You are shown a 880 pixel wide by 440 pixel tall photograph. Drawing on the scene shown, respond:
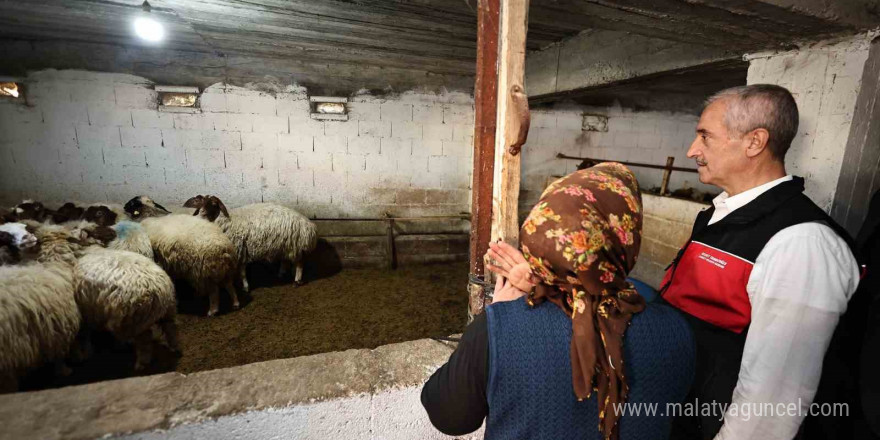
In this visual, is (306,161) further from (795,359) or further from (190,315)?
(795,359)

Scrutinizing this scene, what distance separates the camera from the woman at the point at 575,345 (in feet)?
2.85

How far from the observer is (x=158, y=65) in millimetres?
4770

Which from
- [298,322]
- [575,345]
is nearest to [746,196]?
[575,345]

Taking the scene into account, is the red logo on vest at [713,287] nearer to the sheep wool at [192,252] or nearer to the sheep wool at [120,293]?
the sheep wool at [120,293]

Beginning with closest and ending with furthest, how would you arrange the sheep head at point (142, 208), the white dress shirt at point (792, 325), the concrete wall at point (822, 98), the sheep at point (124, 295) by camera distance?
the white dress shirt at point (792, 325) → the concrete wall at point (822, 98) → the sheep at point (124, 295) → the sheep head at point (142, 208)

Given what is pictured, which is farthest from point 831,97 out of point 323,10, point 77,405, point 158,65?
point 158,65

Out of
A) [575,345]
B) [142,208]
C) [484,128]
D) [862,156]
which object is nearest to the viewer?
[575,345]

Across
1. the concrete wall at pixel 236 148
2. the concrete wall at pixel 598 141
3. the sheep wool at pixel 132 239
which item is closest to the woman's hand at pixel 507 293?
the sheep wool at pixel 132 239

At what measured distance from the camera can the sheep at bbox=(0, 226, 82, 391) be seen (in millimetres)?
2320

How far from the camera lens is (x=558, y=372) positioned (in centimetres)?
88

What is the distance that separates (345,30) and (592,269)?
3.61 metres

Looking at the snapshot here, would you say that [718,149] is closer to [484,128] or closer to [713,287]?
[713,287]

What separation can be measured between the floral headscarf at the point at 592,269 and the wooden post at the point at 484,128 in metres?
0.49

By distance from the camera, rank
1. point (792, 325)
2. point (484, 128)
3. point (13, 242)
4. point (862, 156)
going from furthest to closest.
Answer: point (13, 242), point (862, 156), point (484, 128), point (792, 325)
